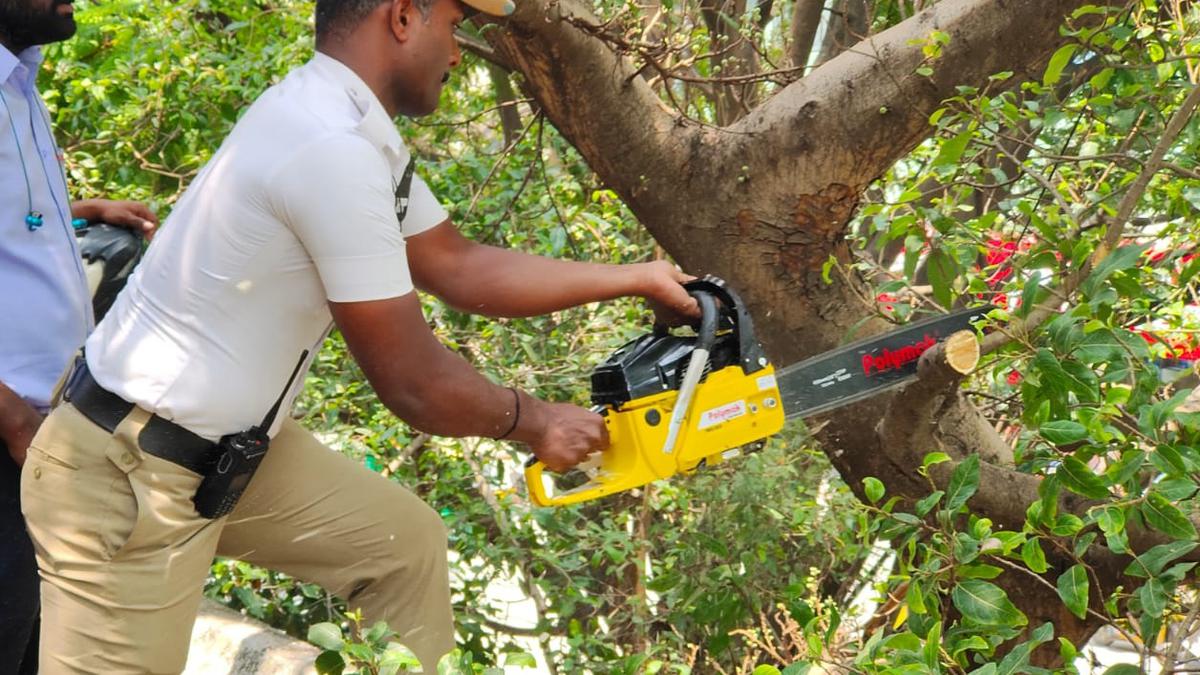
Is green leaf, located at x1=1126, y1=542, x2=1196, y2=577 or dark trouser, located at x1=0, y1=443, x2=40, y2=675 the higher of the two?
green leaf, located at x1=1126, y1=542, x2=1196, y2=577

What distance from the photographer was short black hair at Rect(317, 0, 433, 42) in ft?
7.09

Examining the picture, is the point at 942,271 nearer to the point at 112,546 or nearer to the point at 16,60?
the point at 112,546

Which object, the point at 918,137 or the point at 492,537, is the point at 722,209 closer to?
the point at 918,137

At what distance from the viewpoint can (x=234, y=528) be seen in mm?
2486

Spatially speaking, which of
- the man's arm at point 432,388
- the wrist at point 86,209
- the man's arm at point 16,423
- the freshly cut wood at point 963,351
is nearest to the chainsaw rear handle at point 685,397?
the man's arm at point 432,388

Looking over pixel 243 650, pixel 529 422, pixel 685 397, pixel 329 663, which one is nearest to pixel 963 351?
pixel 685 397

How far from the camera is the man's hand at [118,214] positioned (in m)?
2.91

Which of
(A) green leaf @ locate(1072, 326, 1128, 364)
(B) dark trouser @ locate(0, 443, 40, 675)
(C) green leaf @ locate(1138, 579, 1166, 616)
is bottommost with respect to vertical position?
(B) dark trouser @ locate(0, 443, 40, 675)

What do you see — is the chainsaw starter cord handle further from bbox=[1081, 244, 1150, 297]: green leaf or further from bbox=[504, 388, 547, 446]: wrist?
bbox=[1081, 244, 1150, 297]: green leaf

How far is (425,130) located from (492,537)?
1.87 metres

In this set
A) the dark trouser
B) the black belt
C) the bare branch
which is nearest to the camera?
the black belt

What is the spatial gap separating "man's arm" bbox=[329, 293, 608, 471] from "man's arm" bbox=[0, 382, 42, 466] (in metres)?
0.78

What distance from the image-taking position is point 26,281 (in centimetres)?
245

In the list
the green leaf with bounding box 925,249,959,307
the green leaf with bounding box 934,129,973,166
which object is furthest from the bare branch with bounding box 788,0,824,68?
the green leaf with bounding box 934,129,973,166
